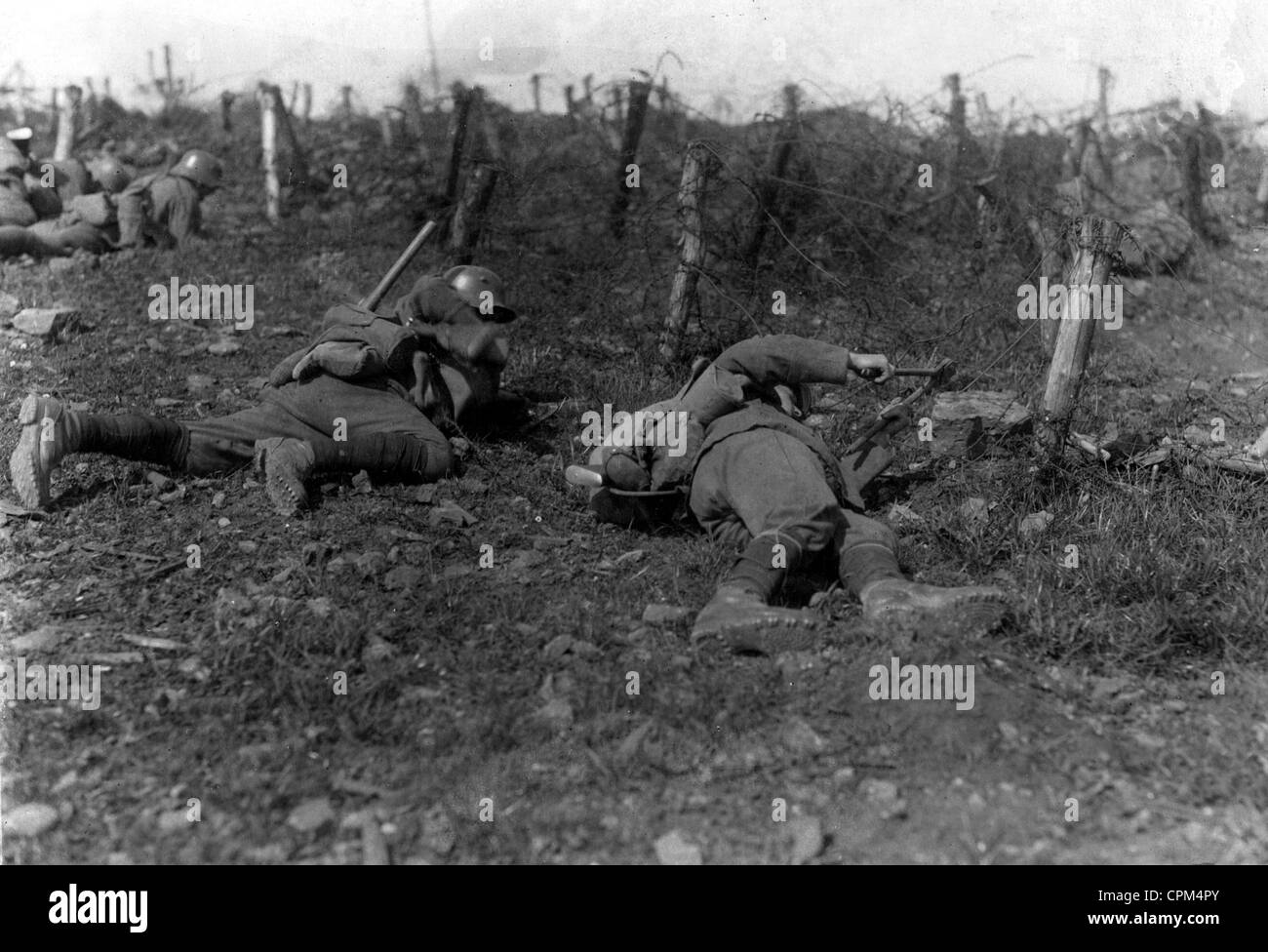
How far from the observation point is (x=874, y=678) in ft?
11.0

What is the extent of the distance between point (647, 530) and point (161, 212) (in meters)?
6.87

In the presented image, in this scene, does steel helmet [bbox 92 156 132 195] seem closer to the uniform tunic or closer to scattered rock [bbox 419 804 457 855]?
the uniform tunic

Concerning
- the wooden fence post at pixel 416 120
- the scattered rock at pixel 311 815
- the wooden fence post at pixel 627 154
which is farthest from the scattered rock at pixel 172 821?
the wooden fence post at pixel 416 120

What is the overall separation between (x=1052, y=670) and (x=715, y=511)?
53.0 inches

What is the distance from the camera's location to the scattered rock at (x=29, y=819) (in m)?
2.82

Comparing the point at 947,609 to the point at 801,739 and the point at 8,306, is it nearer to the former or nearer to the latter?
the point at 801,739

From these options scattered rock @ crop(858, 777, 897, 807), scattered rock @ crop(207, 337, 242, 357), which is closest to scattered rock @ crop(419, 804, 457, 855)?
scattered rock @ crop(858, 777, 897, 807)

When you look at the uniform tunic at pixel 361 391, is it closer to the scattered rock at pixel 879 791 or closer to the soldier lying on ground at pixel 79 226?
the scattered rock at pixel 879 791

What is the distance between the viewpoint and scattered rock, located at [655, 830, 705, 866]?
2719 mm

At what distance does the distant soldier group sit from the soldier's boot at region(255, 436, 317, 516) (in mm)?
5275

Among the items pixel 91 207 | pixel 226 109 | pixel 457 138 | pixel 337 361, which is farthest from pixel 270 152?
pixel 337 361

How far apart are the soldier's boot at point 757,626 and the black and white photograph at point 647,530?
19mm

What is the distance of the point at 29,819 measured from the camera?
285 cm

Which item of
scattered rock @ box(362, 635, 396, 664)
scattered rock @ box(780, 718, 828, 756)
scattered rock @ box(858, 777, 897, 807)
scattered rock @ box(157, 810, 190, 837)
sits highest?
scattered rock @ box(362, 635, 396, 664)
